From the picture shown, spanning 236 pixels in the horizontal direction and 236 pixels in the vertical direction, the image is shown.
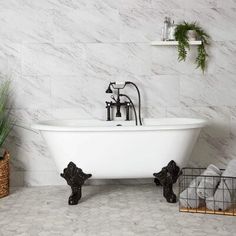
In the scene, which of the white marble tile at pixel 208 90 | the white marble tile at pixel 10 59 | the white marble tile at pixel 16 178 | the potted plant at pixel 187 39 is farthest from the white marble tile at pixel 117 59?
the white marble tile at pixel 16 178

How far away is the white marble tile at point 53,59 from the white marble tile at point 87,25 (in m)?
0.09

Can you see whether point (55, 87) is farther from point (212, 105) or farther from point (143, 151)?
point (212, 105)

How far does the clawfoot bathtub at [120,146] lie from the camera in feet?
8.76

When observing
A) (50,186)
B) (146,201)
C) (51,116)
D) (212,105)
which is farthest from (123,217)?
(212,105)

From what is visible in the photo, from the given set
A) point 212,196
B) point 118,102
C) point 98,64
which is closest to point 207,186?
point 212,196

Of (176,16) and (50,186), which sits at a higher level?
(176,16)

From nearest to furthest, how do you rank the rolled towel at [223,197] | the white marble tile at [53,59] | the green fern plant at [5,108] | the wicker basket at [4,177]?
the rolled towel at [223,197] < the wicker basket at [4,177] < the green fern plant at [5,108] < the white marble tile at [53,59]

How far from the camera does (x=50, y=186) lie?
11.0 feet

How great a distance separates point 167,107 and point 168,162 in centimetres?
77

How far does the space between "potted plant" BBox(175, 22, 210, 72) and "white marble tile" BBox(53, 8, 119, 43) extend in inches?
22.9

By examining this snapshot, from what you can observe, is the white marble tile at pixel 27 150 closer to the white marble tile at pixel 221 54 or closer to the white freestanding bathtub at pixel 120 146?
the white freestanding bathtub at pixel 120 146

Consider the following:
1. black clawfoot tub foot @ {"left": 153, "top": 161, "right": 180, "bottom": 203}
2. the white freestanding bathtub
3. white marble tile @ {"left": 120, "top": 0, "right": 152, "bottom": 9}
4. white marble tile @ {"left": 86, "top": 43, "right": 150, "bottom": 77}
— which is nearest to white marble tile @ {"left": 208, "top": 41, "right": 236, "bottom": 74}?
white marble tile @ {"left": 86, "top": 43, "right": 150, "bottom": 77}

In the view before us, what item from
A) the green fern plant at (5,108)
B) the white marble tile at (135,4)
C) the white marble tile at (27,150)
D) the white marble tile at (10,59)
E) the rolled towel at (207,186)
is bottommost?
the rolled towel at (207,186)

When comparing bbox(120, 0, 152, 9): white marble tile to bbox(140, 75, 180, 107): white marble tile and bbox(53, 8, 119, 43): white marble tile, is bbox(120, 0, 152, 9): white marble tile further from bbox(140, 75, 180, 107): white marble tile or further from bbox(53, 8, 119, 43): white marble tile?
bbox(140, 75, 180, 107): white marble tile
